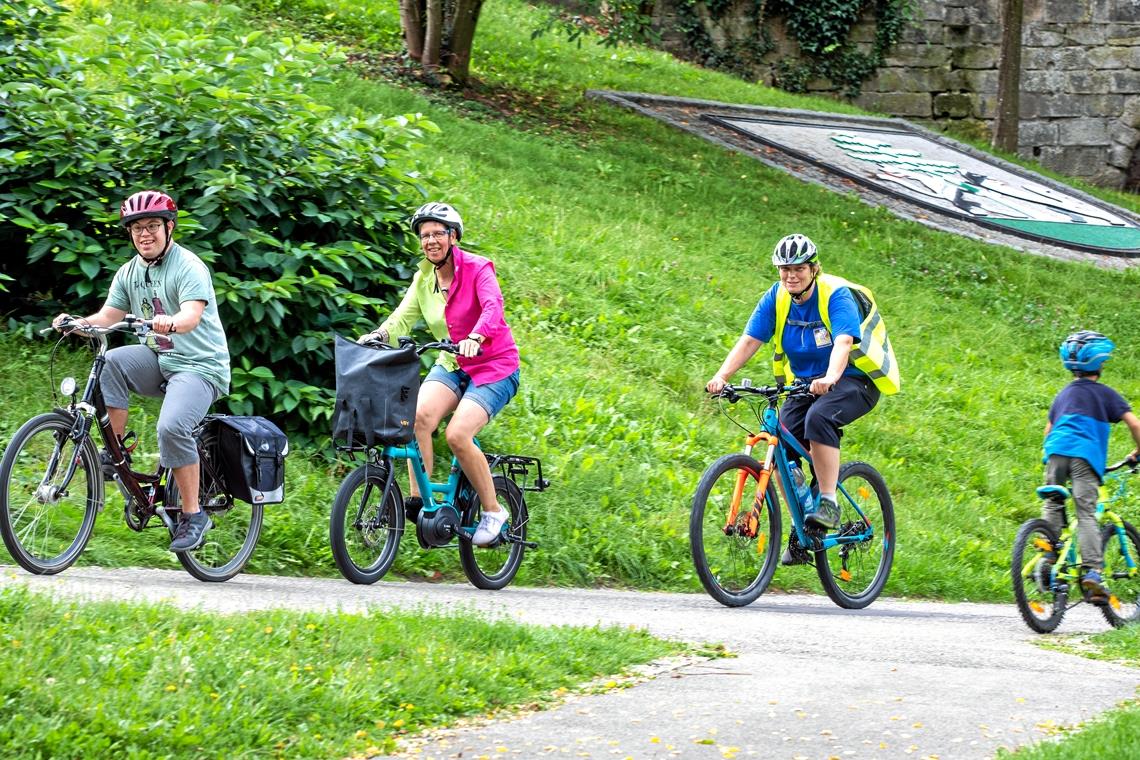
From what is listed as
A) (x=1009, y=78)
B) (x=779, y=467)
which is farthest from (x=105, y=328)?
(x=1009, y=78)

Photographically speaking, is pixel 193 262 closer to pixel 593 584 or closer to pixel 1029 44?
pixel 593 584

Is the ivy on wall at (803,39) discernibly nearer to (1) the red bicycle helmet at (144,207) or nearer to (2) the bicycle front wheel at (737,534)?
(2) the bicycle front wheel at (737,534)

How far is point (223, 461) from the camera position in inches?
271

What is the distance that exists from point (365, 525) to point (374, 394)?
70 cm

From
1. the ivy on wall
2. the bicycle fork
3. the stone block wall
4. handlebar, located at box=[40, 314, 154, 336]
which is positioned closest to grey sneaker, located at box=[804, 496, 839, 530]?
the bicycle fork

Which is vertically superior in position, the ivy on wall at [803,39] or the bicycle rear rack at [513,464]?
the ivy on wall at [803,39]

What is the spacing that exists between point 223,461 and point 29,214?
2567 mm

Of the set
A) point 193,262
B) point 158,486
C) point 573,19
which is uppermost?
point 573,19

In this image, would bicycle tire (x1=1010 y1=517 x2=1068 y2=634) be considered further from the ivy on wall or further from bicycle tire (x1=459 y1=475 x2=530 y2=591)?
the ivy on wall

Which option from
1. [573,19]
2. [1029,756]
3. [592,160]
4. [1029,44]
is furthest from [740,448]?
[1029,44]

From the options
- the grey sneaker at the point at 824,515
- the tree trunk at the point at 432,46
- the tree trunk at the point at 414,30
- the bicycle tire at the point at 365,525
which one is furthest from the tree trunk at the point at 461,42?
the bicycle tire at the point at 365,525

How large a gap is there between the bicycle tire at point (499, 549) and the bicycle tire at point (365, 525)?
1.20 ft

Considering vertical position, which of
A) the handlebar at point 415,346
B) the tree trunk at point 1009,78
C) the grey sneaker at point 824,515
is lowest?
the grey sneaker at point 824,515

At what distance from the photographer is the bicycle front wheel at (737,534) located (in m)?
7.36
